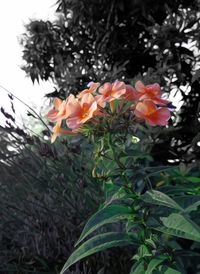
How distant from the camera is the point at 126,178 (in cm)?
265

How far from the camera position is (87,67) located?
299 inches

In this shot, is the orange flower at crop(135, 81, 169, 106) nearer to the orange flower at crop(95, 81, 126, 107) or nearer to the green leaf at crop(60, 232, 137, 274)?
the orange flower at crop(95, 81, 126, 107)

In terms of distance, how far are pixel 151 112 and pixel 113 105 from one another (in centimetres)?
17

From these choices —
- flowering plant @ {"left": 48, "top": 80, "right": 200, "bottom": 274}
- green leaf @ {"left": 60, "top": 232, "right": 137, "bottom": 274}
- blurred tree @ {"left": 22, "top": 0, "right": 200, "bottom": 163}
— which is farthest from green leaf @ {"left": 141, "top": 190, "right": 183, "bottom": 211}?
blurred tree @ {"left": 22, "top": 0, "right": 200, "bottom": 163}

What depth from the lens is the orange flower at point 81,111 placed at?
2.45 meters

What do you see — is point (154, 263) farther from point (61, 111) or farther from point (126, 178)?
point (61, 111)

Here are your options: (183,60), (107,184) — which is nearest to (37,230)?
(107,184)

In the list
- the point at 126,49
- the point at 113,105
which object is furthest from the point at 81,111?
the point at 126,49

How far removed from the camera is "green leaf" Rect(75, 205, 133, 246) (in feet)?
8.39

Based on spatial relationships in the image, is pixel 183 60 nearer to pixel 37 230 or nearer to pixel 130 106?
pixel 37 230

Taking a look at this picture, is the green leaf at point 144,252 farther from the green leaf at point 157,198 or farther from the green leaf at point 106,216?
the green leaf at point 157,198

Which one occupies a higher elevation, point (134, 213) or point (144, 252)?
point (134, 213)

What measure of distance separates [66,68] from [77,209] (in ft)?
13.8

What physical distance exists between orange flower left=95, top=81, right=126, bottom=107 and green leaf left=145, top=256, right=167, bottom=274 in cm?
72
